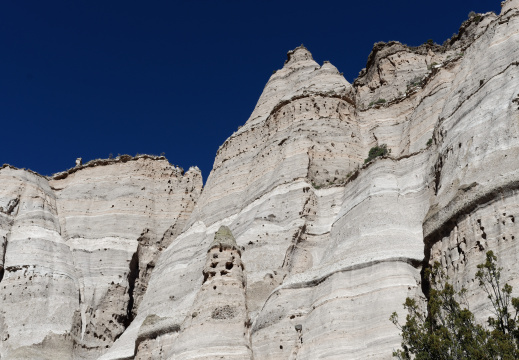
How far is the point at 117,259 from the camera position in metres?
33.9

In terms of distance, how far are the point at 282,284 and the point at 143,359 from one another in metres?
6.36

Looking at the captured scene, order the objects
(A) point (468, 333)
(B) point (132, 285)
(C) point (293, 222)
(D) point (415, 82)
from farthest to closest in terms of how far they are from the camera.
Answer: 1. (D) point (415, 82)
2. (B) point (132, 285)
3. (C) point (293, 222)
4. (A) point (468, 333)

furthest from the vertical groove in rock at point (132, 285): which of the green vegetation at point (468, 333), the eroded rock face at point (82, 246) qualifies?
the green vegetation at point (468, 333)

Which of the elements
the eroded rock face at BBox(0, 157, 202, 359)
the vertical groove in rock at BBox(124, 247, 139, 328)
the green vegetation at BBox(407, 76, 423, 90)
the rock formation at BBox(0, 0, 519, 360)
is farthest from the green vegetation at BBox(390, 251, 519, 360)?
the green vegetation at BBox(407, 76, 423, 90)

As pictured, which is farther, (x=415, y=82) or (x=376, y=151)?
(x=415, y=82)

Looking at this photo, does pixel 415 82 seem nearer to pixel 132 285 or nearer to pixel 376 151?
pixel 376 151

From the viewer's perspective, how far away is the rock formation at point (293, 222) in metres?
19.3

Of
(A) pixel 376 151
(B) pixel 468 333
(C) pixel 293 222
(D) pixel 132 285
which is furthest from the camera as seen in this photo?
(D) pixel 132 285

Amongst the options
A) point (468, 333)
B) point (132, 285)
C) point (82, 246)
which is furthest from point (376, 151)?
point (468, 333)

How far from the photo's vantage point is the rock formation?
63.4 ft

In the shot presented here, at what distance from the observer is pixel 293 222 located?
26141 millimetres

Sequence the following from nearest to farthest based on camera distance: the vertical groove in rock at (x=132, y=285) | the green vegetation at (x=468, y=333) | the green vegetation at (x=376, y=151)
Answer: the green vegetation at (x=468, y=333) → the green vegetation at (x=376, y=151) → the vertical groove in rock at (x=132, y=285)

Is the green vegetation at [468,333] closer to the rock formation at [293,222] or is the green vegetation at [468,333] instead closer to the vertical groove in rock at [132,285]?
the rock formation at [293,222]

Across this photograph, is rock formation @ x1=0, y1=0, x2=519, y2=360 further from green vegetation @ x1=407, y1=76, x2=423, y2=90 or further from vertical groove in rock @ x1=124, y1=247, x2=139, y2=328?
green vegetation @ x1=407, y1=76, x2=423, y2=90
